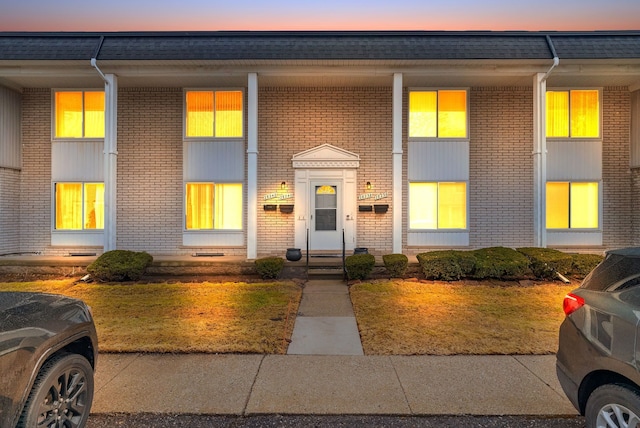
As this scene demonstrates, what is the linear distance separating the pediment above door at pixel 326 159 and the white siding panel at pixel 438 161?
1.83 m

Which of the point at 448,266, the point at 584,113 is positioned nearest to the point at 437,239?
the point at 448,266

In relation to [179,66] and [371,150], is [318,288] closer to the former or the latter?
[371,150]

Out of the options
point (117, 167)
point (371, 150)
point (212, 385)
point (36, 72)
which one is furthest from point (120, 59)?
point (212, 385)

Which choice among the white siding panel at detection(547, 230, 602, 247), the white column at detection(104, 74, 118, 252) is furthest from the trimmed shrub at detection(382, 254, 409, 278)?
the white column at detection(104, 74, 118, 252)

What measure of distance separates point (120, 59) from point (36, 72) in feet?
8.26

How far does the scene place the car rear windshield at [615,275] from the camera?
113 inches

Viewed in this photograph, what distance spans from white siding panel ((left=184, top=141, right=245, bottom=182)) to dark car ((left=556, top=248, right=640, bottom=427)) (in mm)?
10108

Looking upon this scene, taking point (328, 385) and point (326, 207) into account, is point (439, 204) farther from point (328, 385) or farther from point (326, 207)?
point (328, 385)

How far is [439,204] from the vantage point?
39.3 ft

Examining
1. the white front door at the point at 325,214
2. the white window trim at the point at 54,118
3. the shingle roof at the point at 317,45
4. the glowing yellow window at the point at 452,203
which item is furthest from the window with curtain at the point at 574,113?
the white window trim at the point at 54,118

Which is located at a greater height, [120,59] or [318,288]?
[120,59]

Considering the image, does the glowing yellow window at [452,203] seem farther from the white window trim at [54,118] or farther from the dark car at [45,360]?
the white window trim at [54,118]

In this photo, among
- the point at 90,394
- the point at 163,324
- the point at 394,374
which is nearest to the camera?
the point at 90,394

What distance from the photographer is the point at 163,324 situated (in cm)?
623
